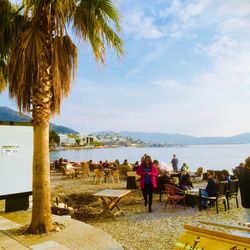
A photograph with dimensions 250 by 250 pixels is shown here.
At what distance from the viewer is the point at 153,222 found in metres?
7.60

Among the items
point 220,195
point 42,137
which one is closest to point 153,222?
point 220,195

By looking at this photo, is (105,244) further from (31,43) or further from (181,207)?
(181,207)

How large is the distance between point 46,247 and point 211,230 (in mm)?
2958

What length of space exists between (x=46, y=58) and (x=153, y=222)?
179 inches

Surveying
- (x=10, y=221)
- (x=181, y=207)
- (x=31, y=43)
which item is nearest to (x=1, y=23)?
(x=31, y=43)

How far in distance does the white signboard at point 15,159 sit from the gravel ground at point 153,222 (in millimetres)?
1863

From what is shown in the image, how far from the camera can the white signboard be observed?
721 cm

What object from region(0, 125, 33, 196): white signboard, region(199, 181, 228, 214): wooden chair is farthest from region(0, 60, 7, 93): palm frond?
region(199, 181, 228, 214): wooden chair

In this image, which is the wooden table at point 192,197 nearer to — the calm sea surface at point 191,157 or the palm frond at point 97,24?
the palm frond at point 97,24

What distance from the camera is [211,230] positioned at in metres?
2.69

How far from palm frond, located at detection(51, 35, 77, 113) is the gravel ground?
293 centimetres

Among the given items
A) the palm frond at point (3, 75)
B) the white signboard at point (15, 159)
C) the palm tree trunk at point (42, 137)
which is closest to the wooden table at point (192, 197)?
the white signboard at point (15, 159)

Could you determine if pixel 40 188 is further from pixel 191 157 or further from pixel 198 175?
pixel 191 157

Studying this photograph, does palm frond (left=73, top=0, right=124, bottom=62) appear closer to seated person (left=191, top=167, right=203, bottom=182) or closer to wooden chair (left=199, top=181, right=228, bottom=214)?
wooden chair (left=199, top=181, right=228, bottom=214)
